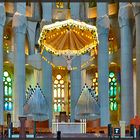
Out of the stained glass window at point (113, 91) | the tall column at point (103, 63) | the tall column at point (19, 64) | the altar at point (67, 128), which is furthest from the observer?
the stained glass window at point (113, 91)

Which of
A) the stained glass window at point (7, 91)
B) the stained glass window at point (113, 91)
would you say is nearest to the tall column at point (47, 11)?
the stained glass window at point (7, 91)

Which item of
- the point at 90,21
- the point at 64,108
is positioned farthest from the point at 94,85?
the point at 90,21

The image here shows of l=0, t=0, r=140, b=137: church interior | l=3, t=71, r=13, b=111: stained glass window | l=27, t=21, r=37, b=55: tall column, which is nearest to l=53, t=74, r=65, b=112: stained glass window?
l=0, t=0, r=140, b=137: church interior

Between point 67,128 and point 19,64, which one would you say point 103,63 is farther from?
point 67,128

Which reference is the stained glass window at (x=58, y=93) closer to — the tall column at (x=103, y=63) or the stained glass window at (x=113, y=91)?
the stained glass window at (x=113, y=91)

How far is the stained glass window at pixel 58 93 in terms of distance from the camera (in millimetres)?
39562

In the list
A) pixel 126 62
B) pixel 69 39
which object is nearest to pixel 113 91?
pixel 126 62

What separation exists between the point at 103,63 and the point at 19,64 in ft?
18.8

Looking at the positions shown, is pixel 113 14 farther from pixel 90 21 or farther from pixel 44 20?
pixel 44 20

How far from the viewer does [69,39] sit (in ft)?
87.7

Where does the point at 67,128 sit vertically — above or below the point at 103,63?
below

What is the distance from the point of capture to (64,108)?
130 feet

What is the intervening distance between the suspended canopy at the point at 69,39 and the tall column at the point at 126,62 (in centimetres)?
619

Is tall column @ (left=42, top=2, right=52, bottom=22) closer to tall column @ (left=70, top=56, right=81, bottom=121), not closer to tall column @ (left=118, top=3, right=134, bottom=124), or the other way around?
tall column @ (left=70, top=56, right=81, bottom=121)
